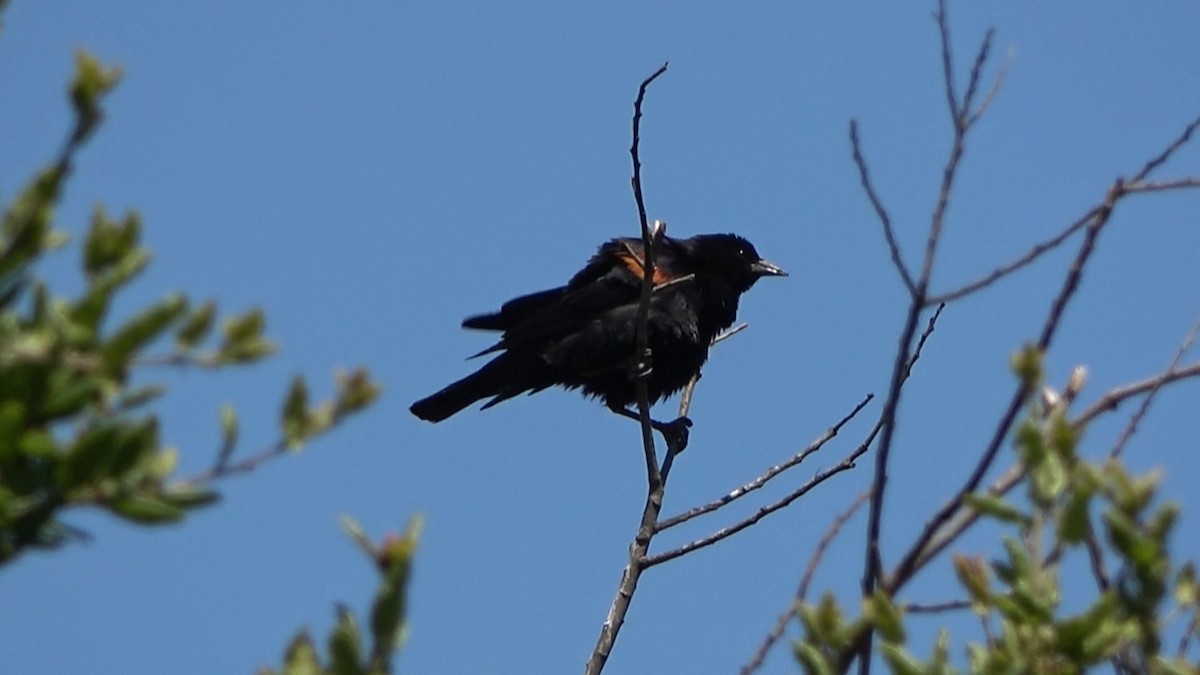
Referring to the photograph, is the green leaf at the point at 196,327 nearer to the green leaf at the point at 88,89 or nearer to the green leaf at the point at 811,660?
the green leaf at the point at 88,89

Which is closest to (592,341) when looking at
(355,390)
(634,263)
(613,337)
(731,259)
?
(613,337)

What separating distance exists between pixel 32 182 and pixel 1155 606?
1.49 metres

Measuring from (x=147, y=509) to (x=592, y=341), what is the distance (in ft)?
16.5

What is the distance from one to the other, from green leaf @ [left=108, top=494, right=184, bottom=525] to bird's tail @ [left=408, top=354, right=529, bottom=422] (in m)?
5.08

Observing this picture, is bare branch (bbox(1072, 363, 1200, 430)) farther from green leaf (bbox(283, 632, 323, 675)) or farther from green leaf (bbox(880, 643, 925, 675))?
green leaf (bbox(283, 632, 323, 675))

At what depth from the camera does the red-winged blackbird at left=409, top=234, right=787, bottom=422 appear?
22.6ft

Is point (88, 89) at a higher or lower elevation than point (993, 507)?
higher

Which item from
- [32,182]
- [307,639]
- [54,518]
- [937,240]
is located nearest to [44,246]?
[32,182]

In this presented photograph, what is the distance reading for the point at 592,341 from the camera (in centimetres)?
688

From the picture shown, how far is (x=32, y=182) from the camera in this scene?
191 cm

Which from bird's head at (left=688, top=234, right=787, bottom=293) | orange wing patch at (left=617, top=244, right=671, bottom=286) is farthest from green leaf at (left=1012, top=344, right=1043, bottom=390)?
bird's head at (left=688, top=234, right=787, bottom=293)

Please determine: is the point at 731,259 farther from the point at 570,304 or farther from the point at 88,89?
the point at 88,89

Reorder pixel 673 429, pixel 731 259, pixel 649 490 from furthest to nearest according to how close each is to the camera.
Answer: pixel 731 259 → pixel 673 429 → pixel 649 490

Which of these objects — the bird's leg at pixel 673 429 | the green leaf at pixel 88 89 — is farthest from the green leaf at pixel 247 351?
the bird's leg at pixel 673 429
